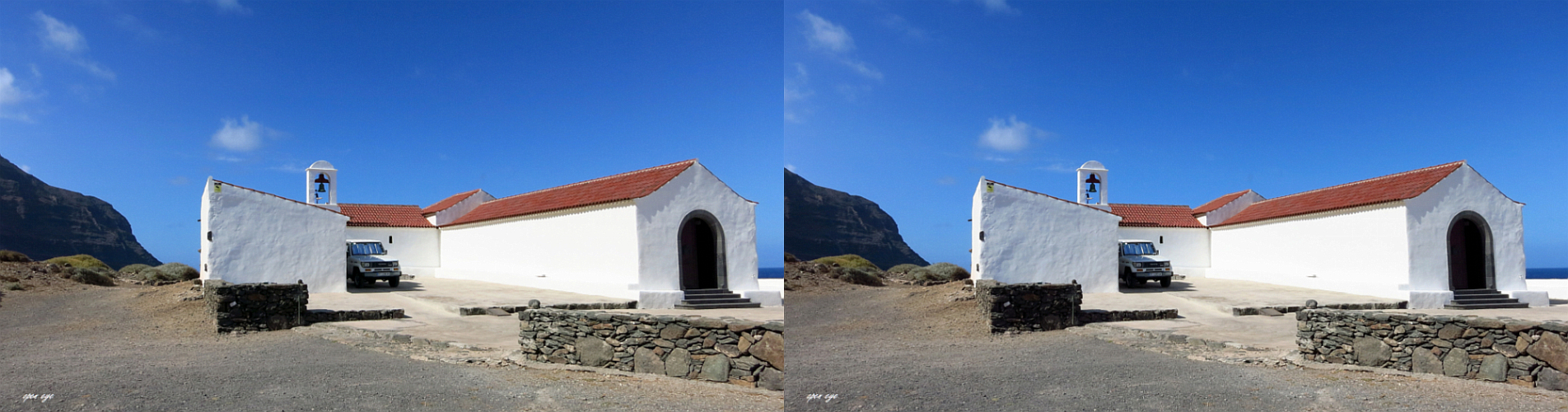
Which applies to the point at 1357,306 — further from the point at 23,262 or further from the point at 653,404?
the point at 23,262

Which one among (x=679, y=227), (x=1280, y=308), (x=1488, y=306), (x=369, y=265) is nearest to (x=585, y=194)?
(x=679, y=227)

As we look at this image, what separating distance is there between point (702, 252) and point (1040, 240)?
269 inches

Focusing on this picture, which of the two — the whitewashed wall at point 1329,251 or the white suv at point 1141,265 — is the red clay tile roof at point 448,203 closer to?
the white suv at point 1141,265

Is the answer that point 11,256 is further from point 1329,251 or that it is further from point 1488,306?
point 1488,306

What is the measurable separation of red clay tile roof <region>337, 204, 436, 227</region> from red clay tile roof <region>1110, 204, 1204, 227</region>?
66.2ft

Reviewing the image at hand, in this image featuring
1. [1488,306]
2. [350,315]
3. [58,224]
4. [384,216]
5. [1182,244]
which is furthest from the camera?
[58,224]

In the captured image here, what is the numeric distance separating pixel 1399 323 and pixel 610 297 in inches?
496

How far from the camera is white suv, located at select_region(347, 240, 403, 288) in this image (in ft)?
62.7

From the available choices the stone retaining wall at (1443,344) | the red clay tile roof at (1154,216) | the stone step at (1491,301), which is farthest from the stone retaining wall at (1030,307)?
the red clay tile roof at (1154,216)

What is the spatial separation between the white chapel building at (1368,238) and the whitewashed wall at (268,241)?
1378 cm

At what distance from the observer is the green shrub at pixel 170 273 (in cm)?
2567

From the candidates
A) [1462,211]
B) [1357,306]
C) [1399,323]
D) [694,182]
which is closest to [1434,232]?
[1462,211]

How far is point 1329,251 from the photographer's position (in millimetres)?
19828

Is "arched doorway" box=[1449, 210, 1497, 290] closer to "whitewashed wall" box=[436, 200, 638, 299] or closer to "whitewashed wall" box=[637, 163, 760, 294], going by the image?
"whitewashed wall" box=[637, 163, 760, 294]
